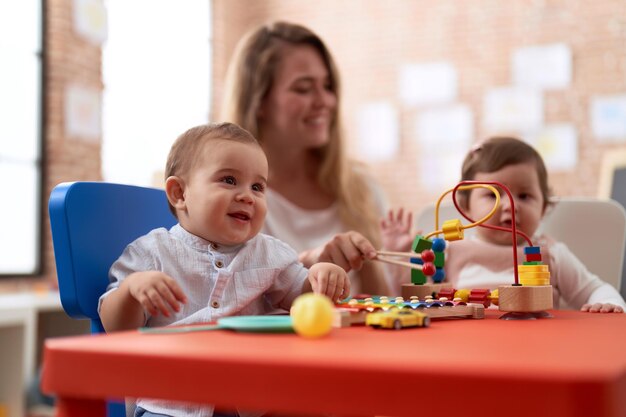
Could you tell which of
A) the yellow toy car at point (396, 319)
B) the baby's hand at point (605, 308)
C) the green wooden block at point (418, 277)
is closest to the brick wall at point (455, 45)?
the baby's hand at point (605, 308)

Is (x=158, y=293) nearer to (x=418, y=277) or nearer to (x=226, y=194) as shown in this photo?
(x=226, y=194)

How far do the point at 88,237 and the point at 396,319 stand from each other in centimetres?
58

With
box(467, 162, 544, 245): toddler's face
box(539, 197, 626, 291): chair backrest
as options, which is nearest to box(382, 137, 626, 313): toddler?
box(467, 162, 544, 245): toddler's face

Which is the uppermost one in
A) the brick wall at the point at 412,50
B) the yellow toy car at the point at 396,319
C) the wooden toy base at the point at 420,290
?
the brick wall at the point at 412,50

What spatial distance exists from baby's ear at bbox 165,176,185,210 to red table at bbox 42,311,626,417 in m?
0.49

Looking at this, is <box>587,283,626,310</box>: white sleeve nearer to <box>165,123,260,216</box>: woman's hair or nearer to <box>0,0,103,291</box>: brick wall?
<box>165,123,260,216</box>: woman's hair

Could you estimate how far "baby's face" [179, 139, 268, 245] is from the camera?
44.4 inches

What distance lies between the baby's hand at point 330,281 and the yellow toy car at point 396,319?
0.65ft

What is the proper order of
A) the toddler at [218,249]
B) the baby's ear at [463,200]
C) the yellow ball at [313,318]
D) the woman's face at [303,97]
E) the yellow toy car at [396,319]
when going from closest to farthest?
the yellow ball at [313,318], the yellow toy car at [396,319], the toddler at [218,249], the baby's ear at [463,200], the woman's face at [303,97]

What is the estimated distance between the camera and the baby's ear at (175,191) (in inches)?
47.8

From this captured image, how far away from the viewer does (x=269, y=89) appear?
2.25 meters

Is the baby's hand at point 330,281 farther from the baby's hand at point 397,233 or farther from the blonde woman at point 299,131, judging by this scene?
the blonde woman at point 299,131

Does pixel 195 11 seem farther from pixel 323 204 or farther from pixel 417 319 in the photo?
pixel 417 319

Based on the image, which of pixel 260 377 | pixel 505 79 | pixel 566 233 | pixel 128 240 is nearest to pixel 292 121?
pixel 566 233
